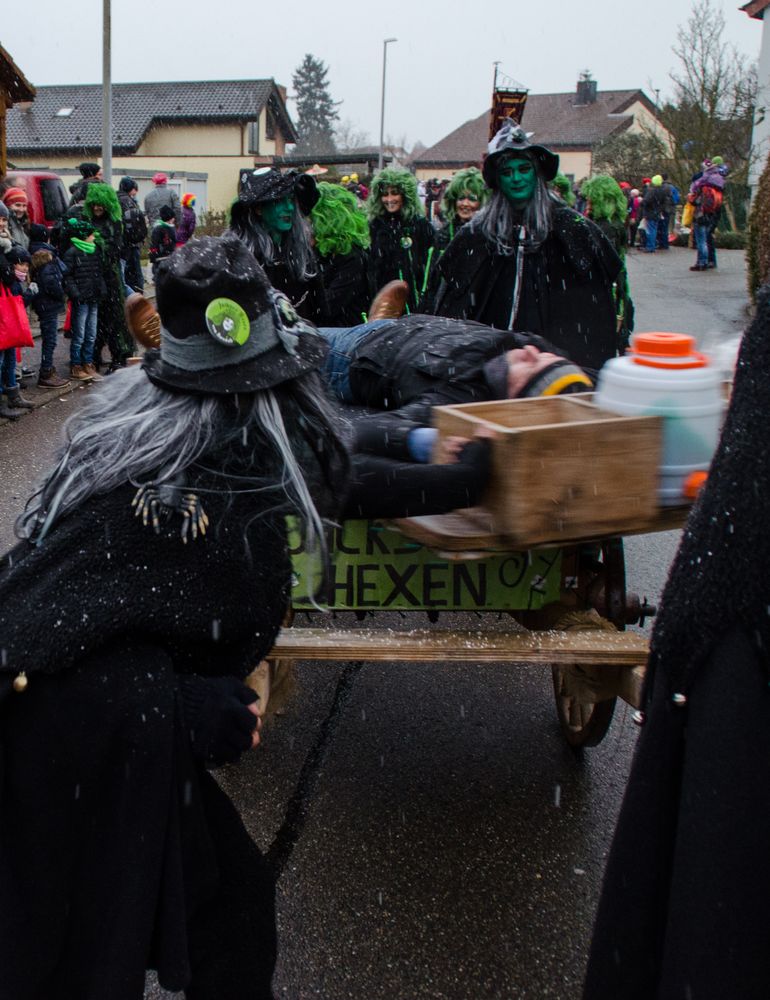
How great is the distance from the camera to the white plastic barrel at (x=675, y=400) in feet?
8.66

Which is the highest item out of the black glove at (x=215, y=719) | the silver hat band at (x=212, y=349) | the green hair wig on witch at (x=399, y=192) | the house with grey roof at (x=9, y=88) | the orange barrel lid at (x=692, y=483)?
the house with grey roof at (x=9, y=88)

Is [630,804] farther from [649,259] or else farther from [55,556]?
[649,259]

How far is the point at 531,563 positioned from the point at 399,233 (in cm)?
534

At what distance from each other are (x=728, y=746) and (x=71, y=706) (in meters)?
1.11

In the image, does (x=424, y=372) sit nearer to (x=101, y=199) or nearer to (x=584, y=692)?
(x=584, y=692)

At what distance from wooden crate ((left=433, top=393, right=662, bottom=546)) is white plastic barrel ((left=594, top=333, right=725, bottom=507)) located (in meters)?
0.04

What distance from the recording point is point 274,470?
1911 mm

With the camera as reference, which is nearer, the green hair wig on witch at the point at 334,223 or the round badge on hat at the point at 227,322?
the round badge on hat at the point at 227,322

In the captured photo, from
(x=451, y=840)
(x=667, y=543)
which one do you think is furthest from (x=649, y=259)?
(x=451, y=840)

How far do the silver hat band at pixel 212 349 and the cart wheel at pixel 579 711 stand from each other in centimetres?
183

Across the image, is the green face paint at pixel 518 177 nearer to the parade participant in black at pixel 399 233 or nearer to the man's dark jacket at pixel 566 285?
the man's dark jacket at pixel 566 285

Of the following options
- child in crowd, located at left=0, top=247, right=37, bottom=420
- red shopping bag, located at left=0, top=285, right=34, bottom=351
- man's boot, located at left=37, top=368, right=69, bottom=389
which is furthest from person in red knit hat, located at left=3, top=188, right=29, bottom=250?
man's boot, located at left=37, top=368, right=69, bottom=389

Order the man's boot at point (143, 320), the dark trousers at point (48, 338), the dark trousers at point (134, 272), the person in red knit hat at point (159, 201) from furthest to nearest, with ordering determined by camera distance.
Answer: the person in red knit hat at point (159, 201) < the dark trousers at point (134, 272) < the dark trousers at point (48, 338) < the man's boot at point (143, 320)

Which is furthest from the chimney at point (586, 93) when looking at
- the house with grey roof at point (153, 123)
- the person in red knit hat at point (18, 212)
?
the person in red knit hat at point (18, 212)
